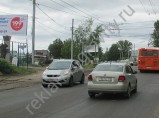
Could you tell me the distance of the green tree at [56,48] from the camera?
12642 cm

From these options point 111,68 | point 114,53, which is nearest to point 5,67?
point 111,68

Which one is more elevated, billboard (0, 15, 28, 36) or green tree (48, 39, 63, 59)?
billboard (0, 15, 28, 36)

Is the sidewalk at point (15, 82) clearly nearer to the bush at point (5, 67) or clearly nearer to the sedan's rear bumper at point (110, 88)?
the bush at point (5, 67)

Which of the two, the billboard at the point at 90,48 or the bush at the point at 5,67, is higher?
the billboard at the point at 90,48

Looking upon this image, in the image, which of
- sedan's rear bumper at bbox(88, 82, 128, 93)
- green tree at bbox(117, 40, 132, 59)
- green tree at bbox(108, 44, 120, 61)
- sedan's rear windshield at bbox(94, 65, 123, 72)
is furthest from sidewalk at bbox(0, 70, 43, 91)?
green tree at bbox(117, 40, 132, 59)

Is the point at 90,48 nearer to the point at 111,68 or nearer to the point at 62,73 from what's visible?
the point at 62,73

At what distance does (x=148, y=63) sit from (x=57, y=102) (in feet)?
98.8

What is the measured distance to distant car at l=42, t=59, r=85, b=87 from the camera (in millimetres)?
22578

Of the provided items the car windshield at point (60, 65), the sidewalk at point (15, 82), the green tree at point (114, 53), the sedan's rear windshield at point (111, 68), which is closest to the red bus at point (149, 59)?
the sidewalk at point (15, 82)

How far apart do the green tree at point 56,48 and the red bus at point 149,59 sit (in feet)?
270

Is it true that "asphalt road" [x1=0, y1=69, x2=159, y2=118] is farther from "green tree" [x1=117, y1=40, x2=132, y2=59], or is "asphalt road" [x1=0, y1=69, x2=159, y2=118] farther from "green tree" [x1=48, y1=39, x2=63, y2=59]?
"green tree" [x1=117, y1=40, x2=132, y2=59]

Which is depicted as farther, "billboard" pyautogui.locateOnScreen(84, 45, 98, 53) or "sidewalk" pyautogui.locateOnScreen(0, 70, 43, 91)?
"billboard" pyautogui.locateOnScreen(84, 45, 98, 53)

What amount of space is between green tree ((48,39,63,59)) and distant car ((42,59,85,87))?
10123cm

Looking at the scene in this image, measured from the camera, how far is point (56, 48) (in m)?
128
